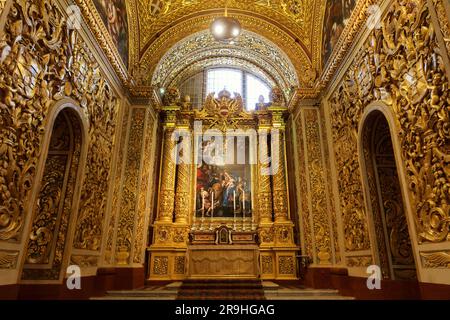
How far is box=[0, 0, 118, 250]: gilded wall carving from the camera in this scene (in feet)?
11.8

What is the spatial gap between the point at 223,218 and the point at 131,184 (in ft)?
11.2

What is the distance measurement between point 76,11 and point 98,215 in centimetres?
418

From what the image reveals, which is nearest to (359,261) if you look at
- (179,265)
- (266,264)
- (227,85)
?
(266,264)

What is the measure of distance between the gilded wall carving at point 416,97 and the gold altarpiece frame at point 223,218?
11.5 feet

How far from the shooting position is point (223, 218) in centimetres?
961

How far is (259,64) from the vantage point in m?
11.0

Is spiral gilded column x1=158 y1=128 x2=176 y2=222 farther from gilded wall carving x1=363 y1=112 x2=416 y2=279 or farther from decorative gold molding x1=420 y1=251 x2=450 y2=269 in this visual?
decorative gold molding x1=420 y1=251 x2=450 y2=269

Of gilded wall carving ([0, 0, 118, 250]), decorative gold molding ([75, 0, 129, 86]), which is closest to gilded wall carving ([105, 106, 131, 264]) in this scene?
gilded wall carving ([0, 0, 118, 250])

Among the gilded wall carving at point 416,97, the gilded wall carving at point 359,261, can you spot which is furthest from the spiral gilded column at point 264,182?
the gilded wall carving at point 416,97

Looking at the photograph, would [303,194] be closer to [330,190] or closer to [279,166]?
[330,190]

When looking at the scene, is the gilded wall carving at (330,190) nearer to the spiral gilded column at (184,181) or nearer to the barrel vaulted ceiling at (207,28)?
the barrel vaulted ceiling at (207,28)

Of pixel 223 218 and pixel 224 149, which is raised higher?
pixel 224 149

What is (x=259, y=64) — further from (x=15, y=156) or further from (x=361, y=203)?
(x=15, y=156)

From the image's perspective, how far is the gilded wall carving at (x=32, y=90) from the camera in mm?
3582
